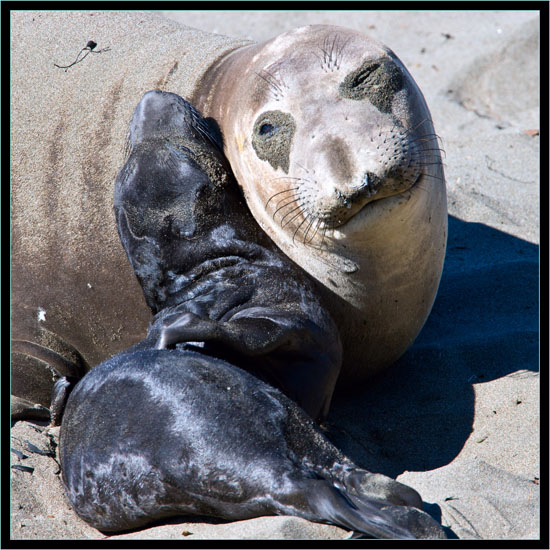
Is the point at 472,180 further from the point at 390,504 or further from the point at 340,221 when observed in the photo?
the point at 390,504

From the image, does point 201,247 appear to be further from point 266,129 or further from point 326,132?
point 326,132

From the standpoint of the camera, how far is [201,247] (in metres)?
3.72

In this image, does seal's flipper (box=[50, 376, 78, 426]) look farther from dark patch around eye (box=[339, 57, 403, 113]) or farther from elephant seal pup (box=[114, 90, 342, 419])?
dark patch around eye (box=[339, 57, 403, 113])

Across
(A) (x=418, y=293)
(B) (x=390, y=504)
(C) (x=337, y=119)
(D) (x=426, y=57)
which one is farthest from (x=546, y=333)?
(D) (x=426, y=57)

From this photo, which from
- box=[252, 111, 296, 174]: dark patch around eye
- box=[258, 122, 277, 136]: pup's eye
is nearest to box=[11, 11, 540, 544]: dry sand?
box=[252, 111, 296, 174]: dark patch around eye

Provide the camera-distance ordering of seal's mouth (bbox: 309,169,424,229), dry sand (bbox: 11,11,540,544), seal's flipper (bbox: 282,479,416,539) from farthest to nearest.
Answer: seal's mouth (bbox: 309,169,424,229)
dry sand (bbox: 11,11,540,544)
seal's flipper (bbox: 282,479,416,539)

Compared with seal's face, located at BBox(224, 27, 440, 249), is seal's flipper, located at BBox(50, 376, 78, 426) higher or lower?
lower

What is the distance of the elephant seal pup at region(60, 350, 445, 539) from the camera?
106 inches

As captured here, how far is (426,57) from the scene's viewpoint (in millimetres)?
7645

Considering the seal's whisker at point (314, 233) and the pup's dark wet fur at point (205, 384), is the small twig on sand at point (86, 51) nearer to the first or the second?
the pup's dark wet fur at point (205, 384)

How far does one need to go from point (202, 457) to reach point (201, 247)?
1.17m

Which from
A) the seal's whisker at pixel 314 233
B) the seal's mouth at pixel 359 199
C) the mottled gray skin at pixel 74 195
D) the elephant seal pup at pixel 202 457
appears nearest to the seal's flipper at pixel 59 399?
the mottled gray skin at pixel 74 195

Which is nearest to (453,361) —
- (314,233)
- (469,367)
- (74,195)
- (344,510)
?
(469,367)

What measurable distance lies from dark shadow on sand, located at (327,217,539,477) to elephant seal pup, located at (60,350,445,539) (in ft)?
2.33
